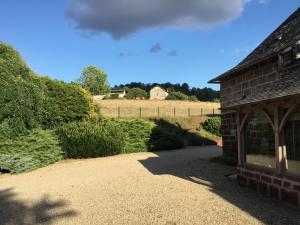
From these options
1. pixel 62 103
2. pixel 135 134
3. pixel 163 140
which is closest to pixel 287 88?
pixel 135 134

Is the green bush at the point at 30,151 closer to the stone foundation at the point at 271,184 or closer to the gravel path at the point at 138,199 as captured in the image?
the gravel path at the point at 138,199

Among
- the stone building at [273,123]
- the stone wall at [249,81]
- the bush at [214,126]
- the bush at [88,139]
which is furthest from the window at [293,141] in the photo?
the bush at [214,126]

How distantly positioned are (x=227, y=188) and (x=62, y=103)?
505 inches

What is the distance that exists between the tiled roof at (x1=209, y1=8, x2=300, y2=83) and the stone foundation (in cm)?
369

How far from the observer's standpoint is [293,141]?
895cm

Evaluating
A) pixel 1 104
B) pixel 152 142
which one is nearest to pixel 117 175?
pixel 1 104

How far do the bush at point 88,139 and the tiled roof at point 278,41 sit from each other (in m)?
7.08

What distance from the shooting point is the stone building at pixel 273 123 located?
8.73 m

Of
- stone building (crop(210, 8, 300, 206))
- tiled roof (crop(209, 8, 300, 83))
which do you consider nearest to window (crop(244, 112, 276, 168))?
stone building (crop(210, 8, 300, 206))

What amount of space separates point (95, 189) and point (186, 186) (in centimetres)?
257

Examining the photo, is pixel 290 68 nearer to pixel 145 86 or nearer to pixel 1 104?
pixel 1 104

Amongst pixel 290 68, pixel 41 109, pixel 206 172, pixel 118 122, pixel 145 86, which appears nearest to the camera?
pixel 290 68

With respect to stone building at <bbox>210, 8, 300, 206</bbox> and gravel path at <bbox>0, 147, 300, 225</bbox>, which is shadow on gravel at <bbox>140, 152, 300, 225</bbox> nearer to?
gravel path at <bbox>0, 147, 300, 225</bbox>

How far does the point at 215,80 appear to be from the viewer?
17.1 meters
